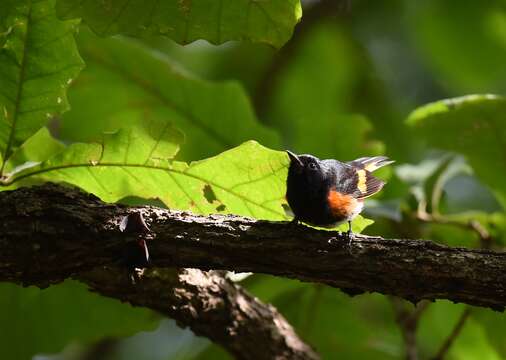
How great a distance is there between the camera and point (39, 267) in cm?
200

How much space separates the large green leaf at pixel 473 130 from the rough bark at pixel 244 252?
113cm

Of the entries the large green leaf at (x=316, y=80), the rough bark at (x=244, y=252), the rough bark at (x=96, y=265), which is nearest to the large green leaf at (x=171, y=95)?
the rough bark at (x=96, y=265)

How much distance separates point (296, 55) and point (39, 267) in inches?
155

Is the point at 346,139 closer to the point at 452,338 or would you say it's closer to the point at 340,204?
the point at 340,204

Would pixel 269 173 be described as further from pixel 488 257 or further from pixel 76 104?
pixel 76 104

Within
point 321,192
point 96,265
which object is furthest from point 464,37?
point 96,265

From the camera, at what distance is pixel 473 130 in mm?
3244

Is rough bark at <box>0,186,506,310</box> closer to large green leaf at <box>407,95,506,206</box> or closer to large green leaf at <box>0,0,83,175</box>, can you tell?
large green leaf at <box>0,0,83,175</box>

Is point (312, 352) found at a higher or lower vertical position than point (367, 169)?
lower

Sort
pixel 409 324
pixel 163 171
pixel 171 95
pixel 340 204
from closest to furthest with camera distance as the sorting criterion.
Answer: pixel 163 171
pixel 340 204
pixel 409 324
pixel 171 95

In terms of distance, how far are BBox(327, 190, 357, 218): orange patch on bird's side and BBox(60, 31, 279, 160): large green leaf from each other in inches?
23.3

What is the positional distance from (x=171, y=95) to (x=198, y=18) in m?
1.26

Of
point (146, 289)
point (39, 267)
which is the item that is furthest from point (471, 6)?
point (39, 267)

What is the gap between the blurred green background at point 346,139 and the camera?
3.11 m
